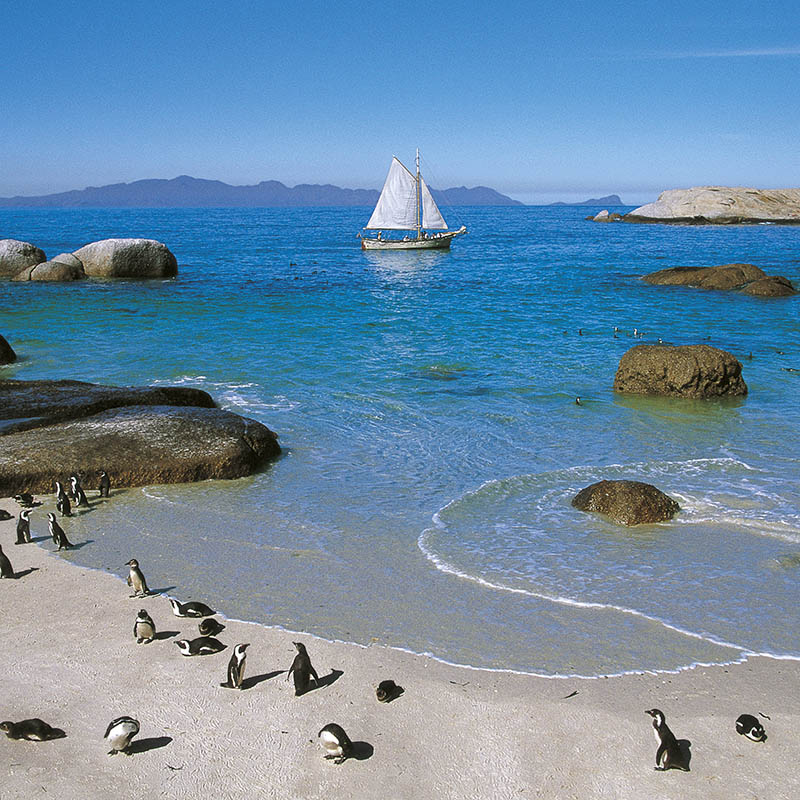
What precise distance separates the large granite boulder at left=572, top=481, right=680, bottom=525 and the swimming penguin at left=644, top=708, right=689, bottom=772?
5.06 meters

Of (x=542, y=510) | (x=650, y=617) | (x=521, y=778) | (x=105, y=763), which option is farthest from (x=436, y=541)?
(x=105, y=763)

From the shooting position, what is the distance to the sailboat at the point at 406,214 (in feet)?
237

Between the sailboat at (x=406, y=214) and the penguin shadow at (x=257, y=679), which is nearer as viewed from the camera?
the penguin shadow at (x=257, y=679)

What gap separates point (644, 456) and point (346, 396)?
762 centimetres

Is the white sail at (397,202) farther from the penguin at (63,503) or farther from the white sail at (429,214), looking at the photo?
the penguin at (63,503)

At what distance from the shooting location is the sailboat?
72.1m

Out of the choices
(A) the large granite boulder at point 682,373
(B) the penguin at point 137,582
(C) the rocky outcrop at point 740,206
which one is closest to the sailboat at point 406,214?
(A) the large granite boulder at point 682,373

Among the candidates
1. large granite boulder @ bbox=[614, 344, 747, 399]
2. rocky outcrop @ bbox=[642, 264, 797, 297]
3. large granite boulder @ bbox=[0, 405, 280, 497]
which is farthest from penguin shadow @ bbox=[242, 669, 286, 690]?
rocky outcrop @ bbox=[642, 264, 797, 297]

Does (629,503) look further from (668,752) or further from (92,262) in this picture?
(92,262)

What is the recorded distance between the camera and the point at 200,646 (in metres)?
7.64

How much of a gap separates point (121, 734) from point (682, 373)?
613 inches

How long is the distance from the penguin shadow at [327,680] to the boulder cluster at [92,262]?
40.9m

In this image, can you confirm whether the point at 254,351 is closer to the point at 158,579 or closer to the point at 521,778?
the point at 158,579

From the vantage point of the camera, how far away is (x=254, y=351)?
83.5ft
